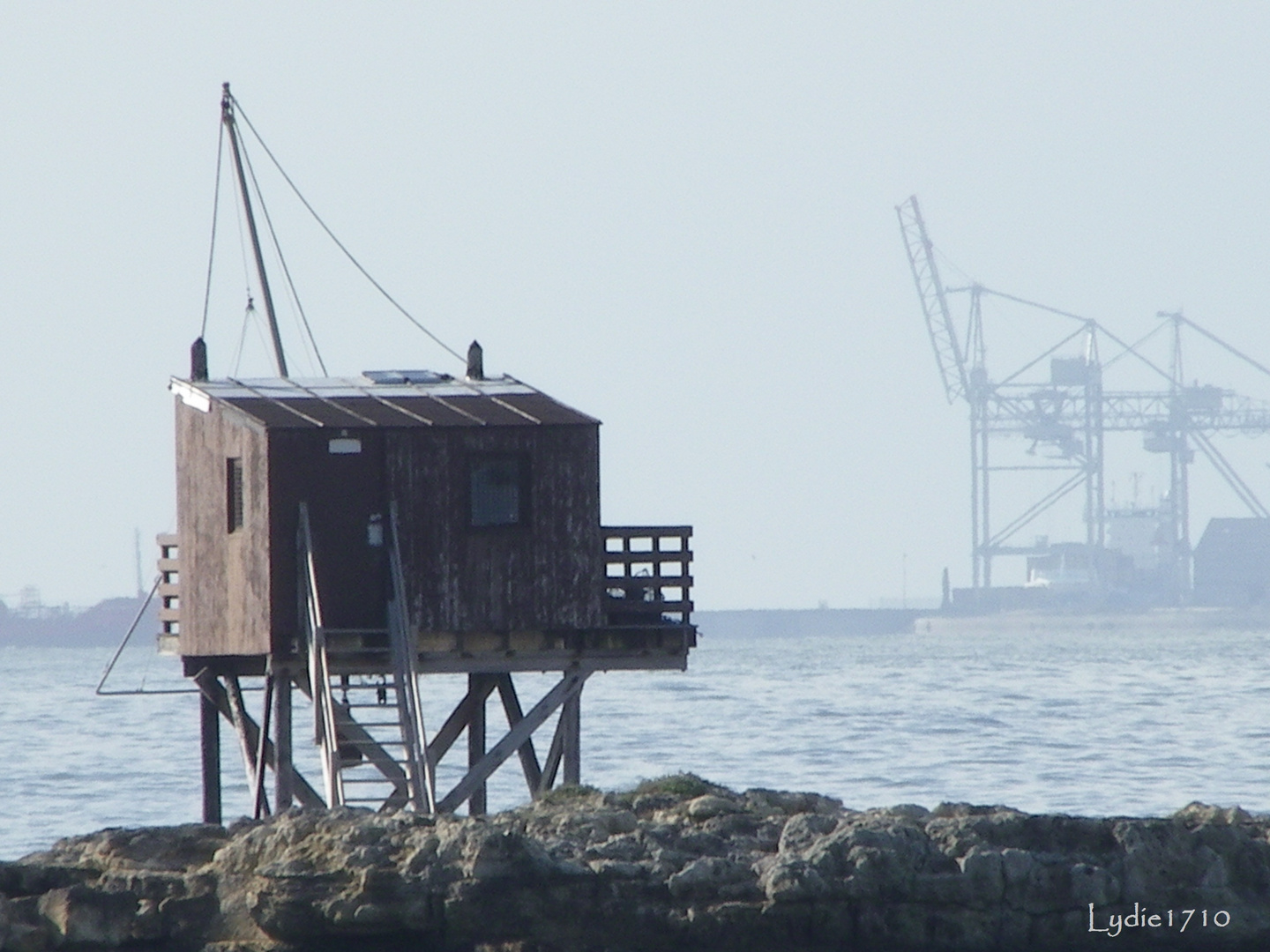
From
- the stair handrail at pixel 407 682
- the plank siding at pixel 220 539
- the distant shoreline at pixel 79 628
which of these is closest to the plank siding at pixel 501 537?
the stair handrail at pixel 407 682

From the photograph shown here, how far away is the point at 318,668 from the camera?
827 inches

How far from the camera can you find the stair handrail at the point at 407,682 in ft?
68.2

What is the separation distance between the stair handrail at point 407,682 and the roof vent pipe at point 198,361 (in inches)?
141

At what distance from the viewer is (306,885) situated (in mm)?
16156

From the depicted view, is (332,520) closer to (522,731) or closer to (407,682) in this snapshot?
(407,682)

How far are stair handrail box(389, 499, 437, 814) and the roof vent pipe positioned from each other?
3.58 m

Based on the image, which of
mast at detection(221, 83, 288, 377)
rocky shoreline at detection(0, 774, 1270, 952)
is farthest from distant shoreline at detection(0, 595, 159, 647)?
rocky shoreline at detection(0, 774, 1270, 952)

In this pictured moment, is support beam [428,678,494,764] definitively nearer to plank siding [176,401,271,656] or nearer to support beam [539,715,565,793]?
support beam [539,715,565,793]

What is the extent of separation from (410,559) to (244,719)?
12.3 feet

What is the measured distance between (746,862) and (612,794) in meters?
2.36

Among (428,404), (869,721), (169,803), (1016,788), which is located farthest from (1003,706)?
(428,404)

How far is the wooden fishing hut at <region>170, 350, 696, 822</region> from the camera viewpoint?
21.5m

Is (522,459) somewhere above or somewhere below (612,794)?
above

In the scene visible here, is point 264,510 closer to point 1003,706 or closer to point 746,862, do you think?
point 746,862
